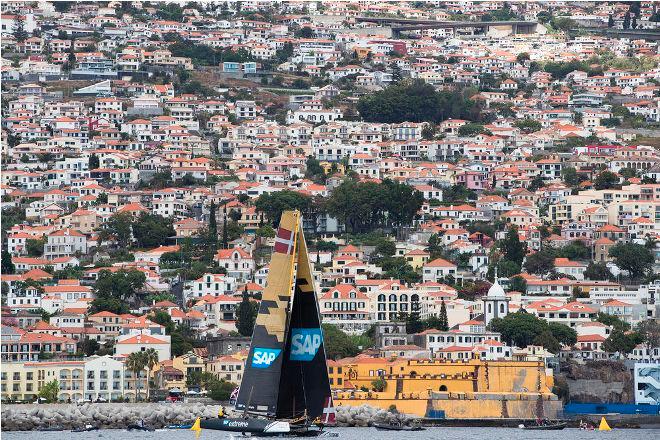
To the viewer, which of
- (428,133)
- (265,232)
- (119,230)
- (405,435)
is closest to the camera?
(405,435)

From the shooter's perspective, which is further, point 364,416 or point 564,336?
point 564,336

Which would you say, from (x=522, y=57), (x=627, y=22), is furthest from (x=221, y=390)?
(x=627, y=22)

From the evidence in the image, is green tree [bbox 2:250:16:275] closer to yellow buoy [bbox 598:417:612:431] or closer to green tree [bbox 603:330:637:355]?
green tree [bbox 603:330:637:355]

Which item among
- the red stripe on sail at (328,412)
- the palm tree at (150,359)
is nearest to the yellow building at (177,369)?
the palm tree at (150,359)

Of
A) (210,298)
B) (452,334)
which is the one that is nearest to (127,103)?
(210,298)

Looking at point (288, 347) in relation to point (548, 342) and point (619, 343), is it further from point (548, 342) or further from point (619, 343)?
point (619, 343)

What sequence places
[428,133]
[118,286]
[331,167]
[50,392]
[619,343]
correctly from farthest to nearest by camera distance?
[428,133]
[331,167]
[118,286]
[619,343]
[50,392]

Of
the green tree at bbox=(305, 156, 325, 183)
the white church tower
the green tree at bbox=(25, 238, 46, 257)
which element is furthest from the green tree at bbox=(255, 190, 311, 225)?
the white church tower
